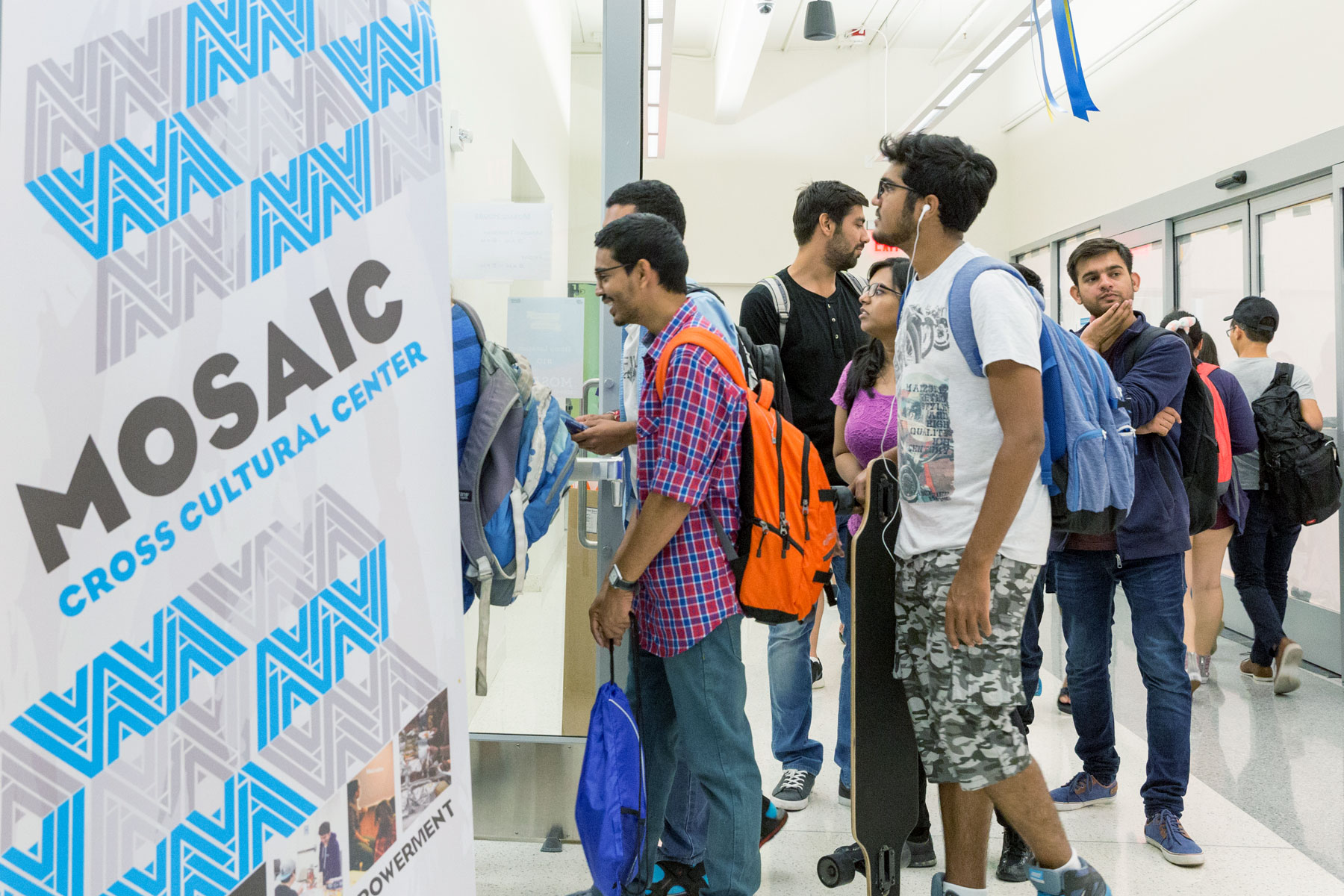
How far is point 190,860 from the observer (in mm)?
958

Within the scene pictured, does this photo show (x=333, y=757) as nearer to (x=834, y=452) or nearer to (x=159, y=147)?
(x=159, y=147)

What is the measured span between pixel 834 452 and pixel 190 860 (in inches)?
79.6

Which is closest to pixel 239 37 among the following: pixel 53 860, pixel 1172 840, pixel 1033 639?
pixel 53 860

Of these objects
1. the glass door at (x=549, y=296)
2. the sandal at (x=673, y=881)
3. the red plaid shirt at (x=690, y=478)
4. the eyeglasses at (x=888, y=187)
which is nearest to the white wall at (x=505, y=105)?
the glass door at (x=549, y=296)

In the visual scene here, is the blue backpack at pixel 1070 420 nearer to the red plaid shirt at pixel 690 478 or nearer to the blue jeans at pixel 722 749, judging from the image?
the red plaid shirt at pixel 690 478

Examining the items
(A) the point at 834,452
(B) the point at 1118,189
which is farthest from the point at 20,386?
(B) the point at 1118,189

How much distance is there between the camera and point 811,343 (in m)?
2.77

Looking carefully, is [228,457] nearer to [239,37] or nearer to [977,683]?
[239,37]

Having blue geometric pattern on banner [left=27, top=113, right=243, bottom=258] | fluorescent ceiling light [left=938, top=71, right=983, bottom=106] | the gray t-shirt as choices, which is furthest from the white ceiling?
blue geometric pattern on banner [left=27, top=113, right=243, bottom=258]

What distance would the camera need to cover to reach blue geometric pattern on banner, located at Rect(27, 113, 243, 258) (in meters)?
0.89

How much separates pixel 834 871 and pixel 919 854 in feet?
1.25

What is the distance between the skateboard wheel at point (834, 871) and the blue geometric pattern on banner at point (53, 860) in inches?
65.7

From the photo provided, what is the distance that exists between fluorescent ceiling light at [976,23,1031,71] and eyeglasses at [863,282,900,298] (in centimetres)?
457

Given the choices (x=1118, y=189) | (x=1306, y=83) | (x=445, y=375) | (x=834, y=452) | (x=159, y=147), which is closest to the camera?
(x=159, y=147)
